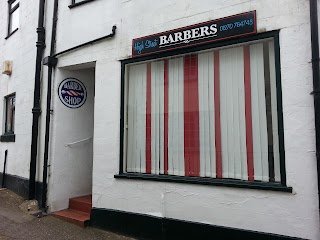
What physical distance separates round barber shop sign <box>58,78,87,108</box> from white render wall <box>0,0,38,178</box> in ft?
3.94

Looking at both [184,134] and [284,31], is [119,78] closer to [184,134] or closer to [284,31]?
[184,134]

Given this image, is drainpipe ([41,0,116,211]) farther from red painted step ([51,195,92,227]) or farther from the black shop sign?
the black shop sign

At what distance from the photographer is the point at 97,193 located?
5.74 m

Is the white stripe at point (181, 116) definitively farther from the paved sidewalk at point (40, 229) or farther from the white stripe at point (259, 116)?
the paved sidewalk at point (40, 229)

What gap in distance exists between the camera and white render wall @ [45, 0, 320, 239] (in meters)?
3.90

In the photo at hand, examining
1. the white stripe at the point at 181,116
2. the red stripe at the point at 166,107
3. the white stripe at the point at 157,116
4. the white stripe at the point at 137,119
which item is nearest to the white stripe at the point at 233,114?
the white stripe at the point at 181,116

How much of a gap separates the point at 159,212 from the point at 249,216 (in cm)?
143

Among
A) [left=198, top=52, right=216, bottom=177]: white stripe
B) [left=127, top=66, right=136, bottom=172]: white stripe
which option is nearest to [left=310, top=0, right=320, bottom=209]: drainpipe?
[left=198, top=52, right=216, bottom=177]: white stripe

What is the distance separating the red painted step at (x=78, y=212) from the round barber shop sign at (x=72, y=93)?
2025 millimetres

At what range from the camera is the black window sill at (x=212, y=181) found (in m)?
4.05

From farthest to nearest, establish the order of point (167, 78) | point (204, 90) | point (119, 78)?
1. point (119, 78)
2. point (167, 78)
3. point (204, 90)

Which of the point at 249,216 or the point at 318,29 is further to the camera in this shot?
the point at 249,216

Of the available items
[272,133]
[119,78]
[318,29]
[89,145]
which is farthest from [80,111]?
[318,29]

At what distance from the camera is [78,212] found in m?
6.38
